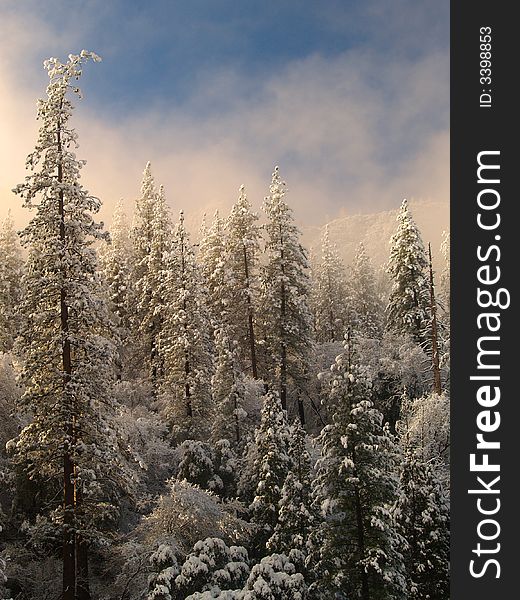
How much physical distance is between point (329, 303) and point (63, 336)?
1718 inches

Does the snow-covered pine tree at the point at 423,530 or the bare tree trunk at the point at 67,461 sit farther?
the snow-covered pine tree at the point at 423,530

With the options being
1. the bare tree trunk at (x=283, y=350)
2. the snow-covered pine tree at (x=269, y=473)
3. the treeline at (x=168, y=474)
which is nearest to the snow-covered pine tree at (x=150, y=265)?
the bare tree trunk at (x=283, y=350)

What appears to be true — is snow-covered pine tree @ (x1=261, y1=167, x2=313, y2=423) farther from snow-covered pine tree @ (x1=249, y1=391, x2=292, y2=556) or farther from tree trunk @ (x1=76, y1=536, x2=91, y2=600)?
tree trunk @ (x1=76, y1=536, x2=91, y2=600)

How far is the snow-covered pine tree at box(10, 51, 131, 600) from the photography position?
46.3 feet

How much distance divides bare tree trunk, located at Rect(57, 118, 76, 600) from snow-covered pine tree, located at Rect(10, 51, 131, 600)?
0.03 meters

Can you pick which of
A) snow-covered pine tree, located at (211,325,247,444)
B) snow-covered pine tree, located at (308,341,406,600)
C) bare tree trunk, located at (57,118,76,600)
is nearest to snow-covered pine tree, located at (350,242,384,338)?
snow-covered pine tree, located at (211,325,247,444)

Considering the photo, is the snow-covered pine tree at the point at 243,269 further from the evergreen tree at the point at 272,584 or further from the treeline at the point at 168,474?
the evergreen tree at the point at 272,584

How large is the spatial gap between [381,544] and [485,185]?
10703 mm

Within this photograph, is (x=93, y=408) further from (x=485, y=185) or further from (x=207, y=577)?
(x=485, y=185)

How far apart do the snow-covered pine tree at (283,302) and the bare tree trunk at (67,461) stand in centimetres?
1874

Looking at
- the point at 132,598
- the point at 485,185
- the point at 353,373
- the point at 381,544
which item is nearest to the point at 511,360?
the point at 485,185

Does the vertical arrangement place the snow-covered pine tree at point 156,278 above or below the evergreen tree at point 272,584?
above

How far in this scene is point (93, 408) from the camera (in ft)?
47.0

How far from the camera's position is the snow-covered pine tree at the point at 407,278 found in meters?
37.0
